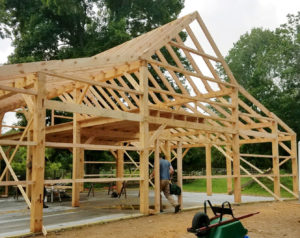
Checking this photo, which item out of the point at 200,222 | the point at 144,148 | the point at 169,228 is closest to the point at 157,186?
the point at 144,148

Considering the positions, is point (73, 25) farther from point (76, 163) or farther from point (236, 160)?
point (236, 160)

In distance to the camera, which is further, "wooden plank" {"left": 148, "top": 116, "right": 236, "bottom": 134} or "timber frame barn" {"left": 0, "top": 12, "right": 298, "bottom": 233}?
"wooden plank" {"left": 148, "top": 116, "right": 236, "bottom": 134}

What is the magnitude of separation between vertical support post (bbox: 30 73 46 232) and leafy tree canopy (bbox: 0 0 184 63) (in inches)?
617

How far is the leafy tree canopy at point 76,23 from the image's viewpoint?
2312cm

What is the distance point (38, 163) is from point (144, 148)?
3.36 meters

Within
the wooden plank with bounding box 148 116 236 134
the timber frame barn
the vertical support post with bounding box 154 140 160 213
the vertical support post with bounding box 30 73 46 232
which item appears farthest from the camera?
the wooden plank with bounding box 148 116 236 134

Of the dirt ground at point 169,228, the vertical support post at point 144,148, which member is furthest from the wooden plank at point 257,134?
the vertical support post at point 144,148

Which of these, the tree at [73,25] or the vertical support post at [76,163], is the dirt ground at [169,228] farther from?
Result: the tree at [73,25]

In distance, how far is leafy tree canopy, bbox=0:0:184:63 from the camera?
23125 mm

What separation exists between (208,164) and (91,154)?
9.56m

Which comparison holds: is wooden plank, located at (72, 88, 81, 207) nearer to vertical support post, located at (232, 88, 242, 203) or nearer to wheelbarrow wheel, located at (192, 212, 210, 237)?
vertical support post, located at (232, 88, 242, 203)

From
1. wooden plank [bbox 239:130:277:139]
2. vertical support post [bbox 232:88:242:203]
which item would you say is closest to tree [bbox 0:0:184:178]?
vertical support post [bbox 232:88:242:203]

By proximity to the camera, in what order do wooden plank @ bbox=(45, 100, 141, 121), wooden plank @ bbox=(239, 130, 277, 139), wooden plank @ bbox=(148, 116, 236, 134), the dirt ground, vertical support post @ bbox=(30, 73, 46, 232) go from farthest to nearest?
wooden plank @ bbox=(239, 130, 277, 139), wooden plank @ bbox=(148, 116, 236, 134), wooden plank @ bbox=(45, 100, 141, 121), vertical support post @ bbox=(30, 73, 46, 232), the dirt ground

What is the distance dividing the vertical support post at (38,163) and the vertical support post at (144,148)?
10.5 ft
